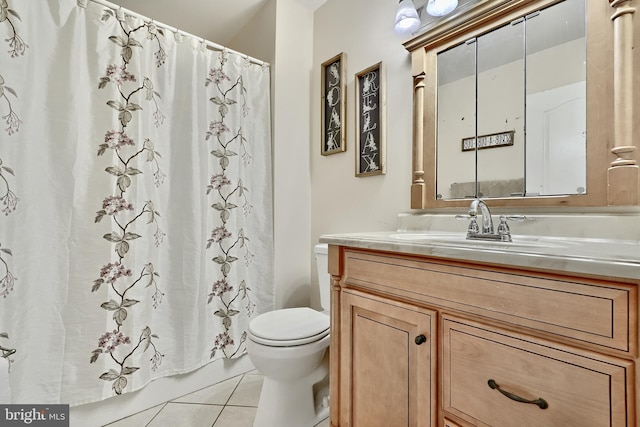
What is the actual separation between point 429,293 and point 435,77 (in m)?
1.04

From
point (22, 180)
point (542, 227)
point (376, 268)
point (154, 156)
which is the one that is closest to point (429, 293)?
point (376, 268)

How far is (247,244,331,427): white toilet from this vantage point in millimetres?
1202

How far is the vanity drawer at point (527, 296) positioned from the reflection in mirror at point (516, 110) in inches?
22.7

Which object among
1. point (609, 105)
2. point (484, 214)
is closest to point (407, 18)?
point (609, 105)

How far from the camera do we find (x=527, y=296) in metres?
0.60

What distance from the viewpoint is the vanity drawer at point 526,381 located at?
19.9 inches

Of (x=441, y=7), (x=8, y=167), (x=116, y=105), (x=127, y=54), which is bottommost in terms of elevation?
(x=8, y=167)

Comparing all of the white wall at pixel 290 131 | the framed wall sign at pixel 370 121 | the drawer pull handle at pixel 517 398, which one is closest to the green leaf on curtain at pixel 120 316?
the white wall at pixel 290 131

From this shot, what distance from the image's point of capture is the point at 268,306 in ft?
6.08

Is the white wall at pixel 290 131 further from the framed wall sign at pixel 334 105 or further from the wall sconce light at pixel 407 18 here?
the wall sconce light at pixel 407 18

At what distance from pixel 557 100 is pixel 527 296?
790 millimetres

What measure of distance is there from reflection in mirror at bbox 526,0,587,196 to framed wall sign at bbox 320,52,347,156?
3.10 ft

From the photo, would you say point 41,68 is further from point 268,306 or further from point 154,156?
point 268,306

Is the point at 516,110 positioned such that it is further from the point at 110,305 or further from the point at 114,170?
the point at 110,305
